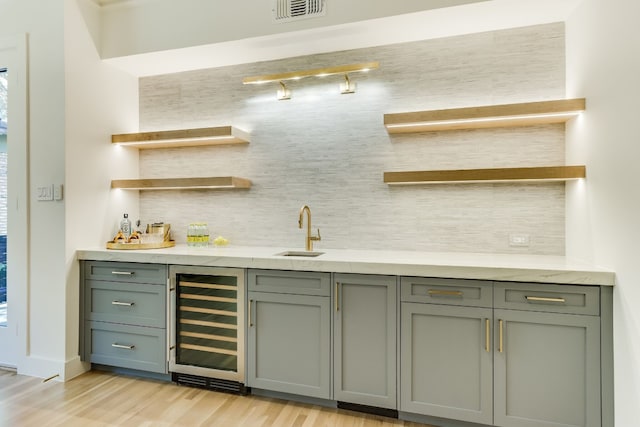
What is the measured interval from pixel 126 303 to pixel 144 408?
755 millimetres

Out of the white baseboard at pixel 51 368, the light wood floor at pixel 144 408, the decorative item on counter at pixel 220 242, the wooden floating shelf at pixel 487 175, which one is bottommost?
the light wood floor at pixel 144 408

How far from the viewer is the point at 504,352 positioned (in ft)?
6.67

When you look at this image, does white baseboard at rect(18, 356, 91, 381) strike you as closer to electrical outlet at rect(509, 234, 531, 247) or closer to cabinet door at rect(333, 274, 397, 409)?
cabinet door at rect(333, 274, 397, 409)

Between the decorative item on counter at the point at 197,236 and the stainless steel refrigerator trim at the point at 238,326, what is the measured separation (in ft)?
1.70

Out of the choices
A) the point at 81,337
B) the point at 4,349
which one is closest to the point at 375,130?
the point at 81,337

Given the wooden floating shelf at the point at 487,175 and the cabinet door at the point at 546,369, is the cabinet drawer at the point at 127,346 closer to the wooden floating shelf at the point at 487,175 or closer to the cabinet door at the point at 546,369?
the wooden floating shelf at the point at 487,175

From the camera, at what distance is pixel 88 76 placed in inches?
118

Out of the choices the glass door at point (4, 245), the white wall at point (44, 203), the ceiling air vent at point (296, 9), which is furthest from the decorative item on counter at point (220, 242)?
the ceiling air vent at point (296, 9)

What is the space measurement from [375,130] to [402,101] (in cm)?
29

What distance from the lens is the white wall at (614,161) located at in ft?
5.74

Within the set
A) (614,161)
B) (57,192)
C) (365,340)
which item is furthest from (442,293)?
(57,192)

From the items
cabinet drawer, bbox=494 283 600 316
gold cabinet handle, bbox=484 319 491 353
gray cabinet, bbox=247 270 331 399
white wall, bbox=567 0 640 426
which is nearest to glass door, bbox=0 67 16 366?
gray cabinet, bbox=247 270 331 399

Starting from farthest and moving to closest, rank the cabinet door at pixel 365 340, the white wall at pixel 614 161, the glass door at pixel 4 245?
the glass door at pixel 4 245 → the cabinet door at pixel 365 340 → the white wall at pixel 614 161

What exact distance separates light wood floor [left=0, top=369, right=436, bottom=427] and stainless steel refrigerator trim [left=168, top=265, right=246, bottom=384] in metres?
0.13
